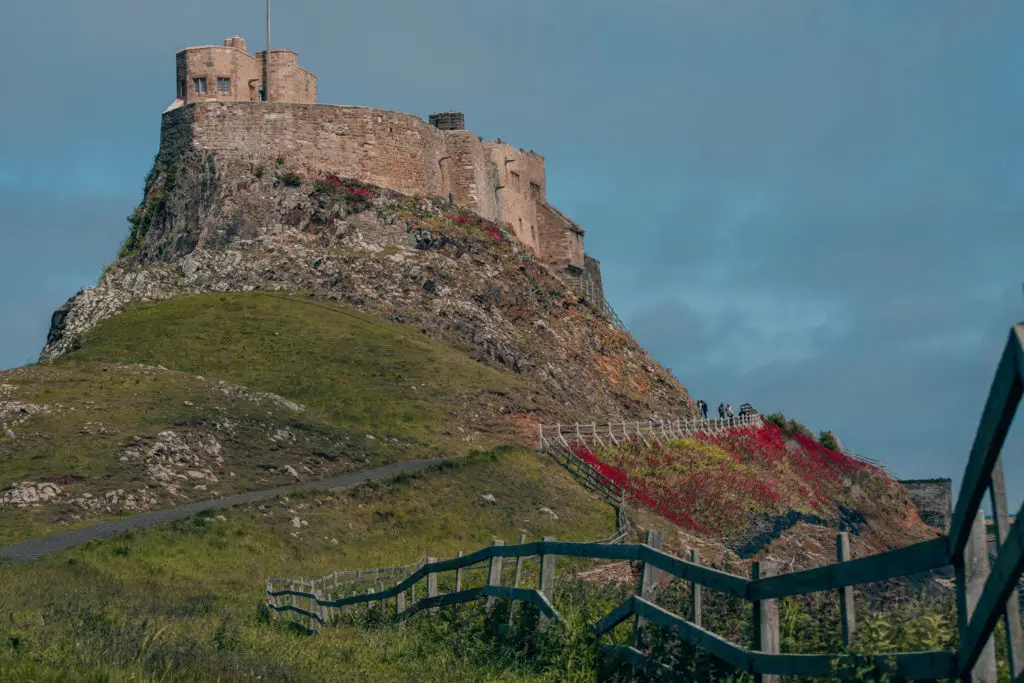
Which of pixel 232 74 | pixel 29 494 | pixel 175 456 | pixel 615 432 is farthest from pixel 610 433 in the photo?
pixel 232 74

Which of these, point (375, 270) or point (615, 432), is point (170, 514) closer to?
point (615, 432)

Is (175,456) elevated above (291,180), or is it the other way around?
(291,180)

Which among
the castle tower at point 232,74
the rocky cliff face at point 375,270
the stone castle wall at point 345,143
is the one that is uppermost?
the castle tower at point 232,74

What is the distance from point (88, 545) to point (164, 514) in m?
6.82

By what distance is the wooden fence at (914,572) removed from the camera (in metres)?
7.48

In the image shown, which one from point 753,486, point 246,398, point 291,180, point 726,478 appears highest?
point 291,180

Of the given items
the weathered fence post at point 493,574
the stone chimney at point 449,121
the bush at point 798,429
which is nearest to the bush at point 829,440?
the bush at point 798,429

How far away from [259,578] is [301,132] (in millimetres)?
52774

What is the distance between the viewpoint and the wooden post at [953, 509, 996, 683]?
834cm

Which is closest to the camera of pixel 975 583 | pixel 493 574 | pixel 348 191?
pixel 975 583

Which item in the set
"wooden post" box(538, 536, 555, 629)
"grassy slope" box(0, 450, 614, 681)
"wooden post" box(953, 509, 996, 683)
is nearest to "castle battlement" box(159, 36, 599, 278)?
"grassy slope" box(0, 450, 614, 681)

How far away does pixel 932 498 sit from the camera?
94188 millimetres

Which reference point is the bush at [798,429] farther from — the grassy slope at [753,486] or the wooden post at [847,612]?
the wooden post at [847,612]

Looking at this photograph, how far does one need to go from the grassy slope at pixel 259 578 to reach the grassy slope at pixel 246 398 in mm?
5183
